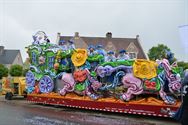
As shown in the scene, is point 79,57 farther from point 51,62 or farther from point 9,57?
point 9,57

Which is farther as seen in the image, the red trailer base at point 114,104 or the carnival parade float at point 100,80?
the carnival parade float at point 100,80

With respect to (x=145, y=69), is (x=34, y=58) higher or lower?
higher

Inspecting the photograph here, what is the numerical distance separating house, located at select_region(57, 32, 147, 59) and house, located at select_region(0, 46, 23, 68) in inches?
805

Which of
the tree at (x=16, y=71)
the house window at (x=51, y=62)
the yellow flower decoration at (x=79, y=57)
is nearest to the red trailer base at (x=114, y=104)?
the house window at (x=51, y=62)

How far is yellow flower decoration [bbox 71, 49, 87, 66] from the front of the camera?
57.5 ft

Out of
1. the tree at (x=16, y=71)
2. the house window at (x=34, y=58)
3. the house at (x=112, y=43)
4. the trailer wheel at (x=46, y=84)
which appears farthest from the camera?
the house at (x=112, y=43)

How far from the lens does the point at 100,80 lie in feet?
55.2

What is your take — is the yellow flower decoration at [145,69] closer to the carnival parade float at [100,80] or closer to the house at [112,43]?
the carnival parade float at [100,80]

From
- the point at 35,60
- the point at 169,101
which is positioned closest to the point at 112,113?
the point at 169,101

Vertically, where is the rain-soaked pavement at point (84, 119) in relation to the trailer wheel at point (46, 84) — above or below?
below

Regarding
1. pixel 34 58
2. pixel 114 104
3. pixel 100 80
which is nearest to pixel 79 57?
pixel 100 80

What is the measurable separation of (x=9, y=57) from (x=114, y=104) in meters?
54.9

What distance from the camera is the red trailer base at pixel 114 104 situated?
14248mm

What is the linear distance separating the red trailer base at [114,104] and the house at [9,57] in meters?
47.8
